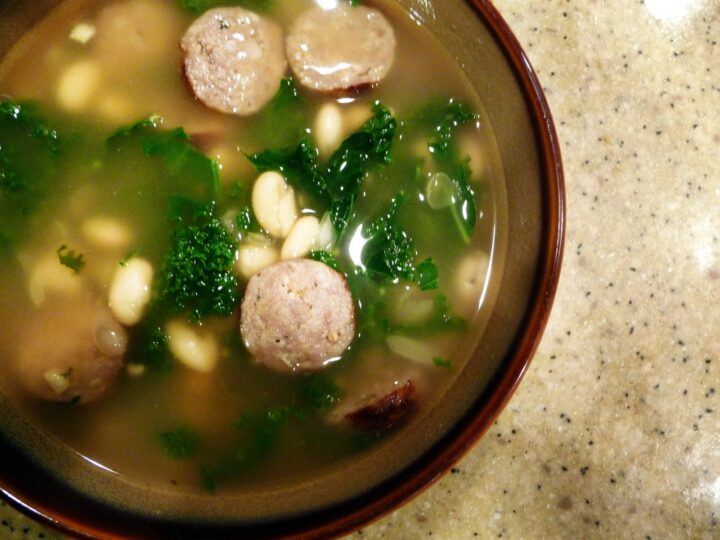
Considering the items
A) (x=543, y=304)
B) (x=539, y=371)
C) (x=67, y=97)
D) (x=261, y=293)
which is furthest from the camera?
(x=539, y=371)

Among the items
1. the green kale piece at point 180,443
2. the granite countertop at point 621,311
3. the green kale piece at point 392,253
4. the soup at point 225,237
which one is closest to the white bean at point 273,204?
the soup at point 225,237

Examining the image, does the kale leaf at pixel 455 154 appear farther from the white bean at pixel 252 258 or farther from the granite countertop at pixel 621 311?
the white bean at pixel 252 258

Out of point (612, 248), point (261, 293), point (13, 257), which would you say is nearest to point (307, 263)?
point (261, 293)

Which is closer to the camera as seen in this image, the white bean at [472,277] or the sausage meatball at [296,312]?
the sausage meatball at [296,312]

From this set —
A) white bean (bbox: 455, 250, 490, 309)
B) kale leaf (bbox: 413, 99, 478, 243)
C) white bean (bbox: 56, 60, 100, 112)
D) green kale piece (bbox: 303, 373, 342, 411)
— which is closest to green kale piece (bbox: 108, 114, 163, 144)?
white bean (bbox: 56, 60, 100, 112)

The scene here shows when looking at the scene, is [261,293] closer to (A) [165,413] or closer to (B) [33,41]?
(A) [165,413]

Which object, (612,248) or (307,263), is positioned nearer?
(307,263)
